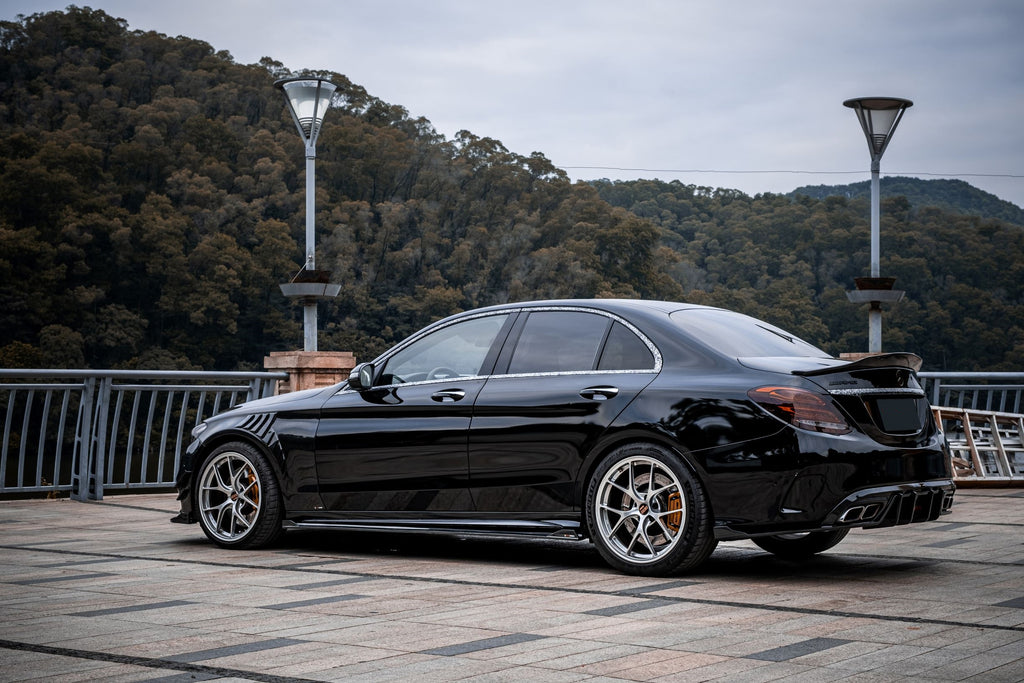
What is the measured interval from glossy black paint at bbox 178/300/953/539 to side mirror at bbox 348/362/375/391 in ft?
0.23

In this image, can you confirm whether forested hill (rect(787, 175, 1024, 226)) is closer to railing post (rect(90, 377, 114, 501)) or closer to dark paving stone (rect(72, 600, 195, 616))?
railing post (rect(90, 377, 114, 501))

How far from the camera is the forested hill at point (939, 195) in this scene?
330 ft

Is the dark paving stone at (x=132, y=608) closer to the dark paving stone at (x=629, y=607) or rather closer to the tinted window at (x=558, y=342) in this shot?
the dark paving stone at (x=629, y=607)

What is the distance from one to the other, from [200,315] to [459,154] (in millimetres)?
32809

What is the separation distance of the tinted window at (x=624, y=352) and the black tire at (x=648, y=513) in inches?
18.6

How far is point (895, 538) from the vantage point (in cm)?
869

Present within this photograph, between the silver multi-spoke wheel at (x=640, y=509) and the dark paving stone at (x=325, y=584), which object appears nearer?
the dark paving stone at (x=325, y=584)

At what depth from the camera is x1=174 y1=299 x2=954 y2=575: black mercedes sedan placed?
21.5 feet

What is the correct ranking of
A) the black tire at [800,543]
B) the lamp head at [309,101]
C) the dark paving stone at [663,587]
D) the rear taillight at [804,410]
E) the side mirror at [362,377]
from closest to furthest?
the dark paving stone at [663,587]
the rear taillight at [804,410]
the black tire at [800,543]
the side mirror at [362,377]
the lamp head at [309,101]

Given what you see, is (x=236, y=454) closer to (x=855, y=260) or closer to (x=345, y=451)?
(x=345, y=451)

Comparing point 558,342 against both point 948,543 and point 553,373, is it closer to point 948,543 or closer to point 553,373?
point 553,373

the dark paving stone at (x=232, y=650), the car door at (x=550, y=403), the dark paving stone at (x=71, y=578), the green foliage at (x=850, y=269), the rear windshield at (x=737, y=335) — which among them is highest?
the green foliage at (x=850, y=269)

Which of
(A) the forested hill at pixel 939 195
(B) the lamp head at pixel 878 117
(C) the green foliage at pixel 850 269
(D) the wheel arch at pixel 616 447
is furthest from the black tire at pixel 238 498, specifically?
(A) the forested hill at pixel 939 195

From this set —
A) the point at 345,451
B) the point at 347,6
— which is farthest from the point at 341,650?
the point at 347,6
